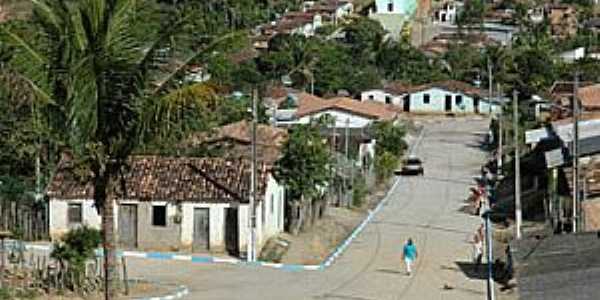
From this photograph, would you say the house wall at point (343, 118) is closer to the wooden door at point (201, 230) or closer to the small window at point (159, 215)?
the small window at point (159, 215)

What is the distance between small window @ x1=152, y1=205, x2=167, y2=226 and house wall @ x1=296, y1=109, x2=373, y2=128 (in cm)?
3258

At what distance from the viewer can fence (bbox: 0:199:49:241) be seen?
114 feet

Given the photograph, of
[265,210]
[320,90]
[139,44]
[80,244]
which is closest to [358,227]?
[265,210]

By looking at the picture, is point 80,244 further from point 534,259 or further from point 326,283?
point 534,259

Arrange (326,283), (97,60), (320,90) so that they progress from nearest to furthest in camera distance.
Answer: (97,60) < (326,283) < (320,90)

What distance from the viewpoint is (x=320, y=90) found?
302 feet

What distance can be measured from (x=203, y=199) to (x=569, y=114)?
91.9 ft

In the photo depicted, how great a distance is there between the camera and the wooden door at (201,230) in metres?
34.6

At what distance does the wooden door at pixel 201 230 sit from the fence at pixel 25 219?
3.98 meters

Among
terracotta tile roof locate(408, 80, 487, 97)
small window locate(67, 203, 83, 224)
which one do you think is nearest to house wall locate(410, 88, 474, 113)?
terracotta tile roof locate(408, 80, 487, 97)

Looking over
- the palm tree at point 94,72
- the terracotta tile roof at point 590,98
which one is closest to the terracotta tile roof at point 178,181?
the palm tree at point 94,72

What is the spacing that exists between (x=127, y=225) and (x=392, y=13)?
9523cm

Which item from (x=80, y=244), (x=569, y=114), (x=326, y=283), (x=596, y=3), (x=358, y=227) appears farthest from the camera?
(x=596, y=3)

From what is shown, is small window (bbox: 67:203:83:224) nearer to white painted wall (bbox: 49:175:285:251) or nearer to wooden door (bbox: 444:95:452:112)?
white painted wall (bbox: 49:175:285:251)
